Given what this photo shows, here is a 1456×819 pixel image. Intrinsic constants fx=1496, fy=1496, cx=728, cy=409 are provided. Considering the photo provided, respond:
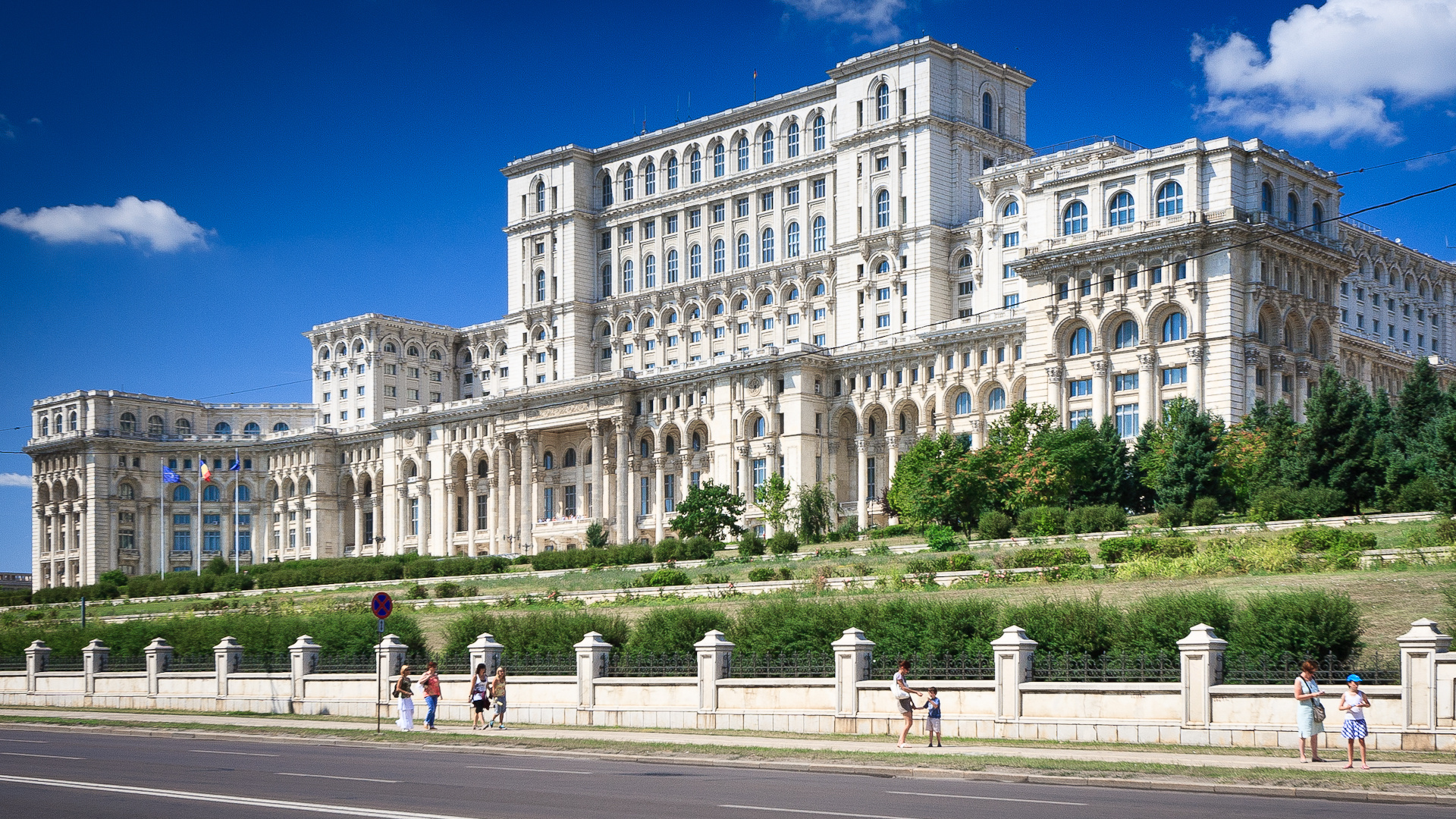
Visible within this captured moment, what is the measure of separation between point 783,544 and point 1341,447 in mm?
27503

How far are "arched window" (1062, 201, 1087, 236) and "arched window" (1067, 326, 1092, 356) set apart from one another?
5363 mm

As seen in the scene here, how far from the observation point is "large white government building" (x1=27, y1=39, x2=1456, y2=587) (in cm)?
7875

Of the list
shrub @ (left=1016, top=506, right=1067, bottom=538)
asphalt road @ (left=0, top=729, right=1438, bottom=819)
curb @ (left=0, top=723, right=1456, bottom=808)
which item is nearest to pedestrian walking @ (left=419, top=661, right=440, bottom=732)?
curb @ (left=0, top=723, right=1456, bottom=808)

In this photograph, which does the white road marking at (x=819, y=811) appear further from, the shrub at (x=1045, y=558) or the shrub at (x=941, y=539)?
the shrub at (x=941, y=539)

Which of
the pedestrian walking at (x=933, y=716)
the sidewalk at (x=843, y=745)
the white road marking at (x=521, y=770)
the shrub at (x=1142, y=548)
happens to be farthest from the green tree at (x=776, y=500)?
the white road marking at (x=521, y=770)

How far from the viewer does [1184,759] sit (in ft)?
80.4

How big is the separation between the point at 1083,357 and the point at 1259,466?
17969 millimetres

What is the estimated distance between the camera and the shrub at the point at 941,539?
201 feet

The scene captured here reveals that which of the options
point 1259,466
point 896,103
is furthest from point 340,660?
point 896,103

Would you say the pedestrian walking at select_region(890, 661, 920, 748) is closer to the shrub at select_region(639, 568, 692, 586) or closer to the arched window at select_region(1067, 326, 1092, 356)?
the shrub at select_region(639, 568, 692, 586)

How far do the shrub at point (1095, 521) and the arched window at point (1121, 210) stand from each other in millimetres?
22209

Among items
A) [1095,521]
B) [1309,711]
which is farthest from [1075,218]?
[1309,711]

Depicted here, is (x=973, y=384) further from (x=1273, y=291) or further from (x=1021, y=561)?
(x=1021, y=561)

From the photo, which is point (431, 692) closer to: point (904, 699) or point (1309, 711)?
point (904, 699)
